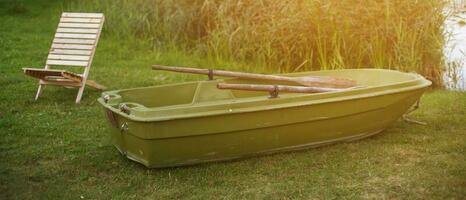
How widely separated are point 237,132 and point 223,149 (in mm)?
200

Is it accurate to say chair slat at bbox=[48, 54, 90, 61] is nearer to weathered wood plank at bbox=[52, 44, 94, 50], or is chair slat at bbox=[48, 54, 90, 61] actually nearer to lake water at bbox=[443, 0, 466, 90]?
weathered wood plank at bbox=[52, 44, 94, 50]

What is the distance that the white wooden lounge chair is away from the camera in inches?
299

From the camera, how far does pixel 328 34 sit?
28.1 ft

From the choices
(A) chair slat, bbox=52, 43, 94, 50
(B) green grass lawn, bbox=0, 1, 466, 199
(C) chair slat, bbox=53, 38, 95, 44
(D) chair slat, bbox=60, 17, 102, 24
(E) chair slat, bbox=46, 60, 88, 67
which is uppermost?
(D) chair slat, bbox=60, 17, 102, 24

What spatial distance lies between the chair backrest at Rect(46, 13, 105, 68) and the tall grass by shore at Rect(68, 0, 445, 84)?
1.99 meters

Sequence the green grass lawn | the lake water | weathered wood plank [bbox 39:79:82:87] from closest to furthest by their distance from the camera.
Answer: the green grass lawn < weathered wood plank [bbox 39:79:82:87] < the lake water

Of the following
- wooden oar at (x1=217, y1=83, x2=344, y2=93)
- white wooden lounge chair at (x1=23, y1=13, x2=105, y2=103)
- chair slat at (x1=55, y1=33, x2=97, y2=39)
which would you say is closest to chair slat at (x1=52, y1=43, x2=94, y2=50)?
white wooden lounge chair at (x1=23, y1=13, x2=105, y2=103)

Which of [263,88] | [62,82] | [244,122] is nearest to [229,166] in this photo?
[244,122]

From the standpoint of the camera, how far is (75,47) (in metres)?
7.98

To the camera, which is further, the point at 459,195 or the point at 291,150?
the point at 291,150

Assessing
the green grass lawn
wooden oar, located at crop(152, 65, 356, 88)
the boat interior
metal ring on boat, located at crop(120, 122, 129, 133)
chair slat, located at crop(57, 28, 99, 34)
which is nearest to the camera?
the green grass lawn

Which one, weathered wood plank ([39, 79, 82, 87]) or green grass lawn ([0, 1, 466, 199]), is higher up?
weathered wood plank ([39, 79, 82, 87])

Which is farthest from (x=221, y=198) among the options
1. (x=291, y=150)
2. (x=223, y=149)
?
(x=291, y=150)

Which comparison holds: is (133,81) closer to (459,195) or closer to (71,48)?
(71,48)
